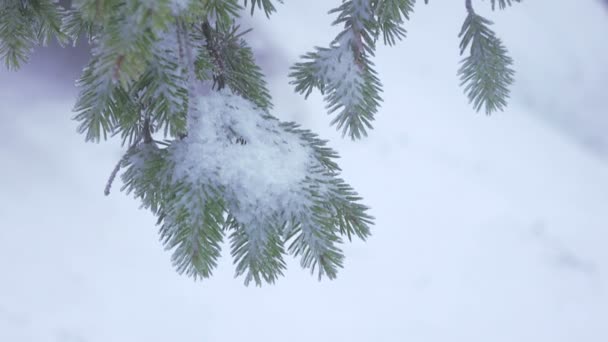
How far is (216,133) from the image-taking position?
3.37 ft

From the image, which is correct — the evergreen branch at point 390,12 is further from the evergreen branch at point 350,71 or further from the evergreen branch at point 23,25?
the evergreen branch at point 23,25

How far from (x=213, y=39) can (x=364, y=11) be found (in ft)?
1.24

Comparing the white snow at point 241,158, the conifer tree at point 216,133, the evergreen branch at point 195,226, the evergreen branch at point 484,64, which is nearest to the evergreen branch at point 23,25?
the conifer tree at point 216,133

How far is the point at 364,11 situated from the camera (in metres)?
1.27

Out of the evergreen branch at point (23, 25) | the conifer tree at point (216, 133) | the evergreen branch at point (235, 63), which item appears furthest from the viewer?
the evergreen branch at point (23, 25)

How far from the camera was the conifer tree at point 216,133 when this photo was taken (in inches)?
35.0

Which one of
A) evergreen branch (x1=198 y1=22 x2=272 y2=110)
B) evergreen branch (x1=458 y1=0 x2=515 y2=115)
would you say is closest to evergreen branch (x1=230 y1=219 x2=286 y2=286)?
evergreen branch (x1=198 y1=22 x2=272 y2=110)

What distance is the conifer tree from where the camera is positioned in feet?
2.92

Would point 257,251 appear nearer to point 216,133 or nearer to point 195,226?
point 195,226

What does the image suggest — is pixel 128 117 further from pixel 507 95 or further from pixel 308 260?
pixel 507 95

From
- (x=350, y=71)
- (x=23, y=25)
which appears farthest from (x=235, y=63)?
(x=23, y=25)

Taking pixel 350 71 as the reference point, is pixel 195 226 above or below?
below

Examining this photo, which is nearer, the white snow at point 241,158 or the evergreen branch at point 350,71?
the white snow at point 241,158

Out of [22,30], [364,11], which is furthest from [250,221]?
[22,30]
